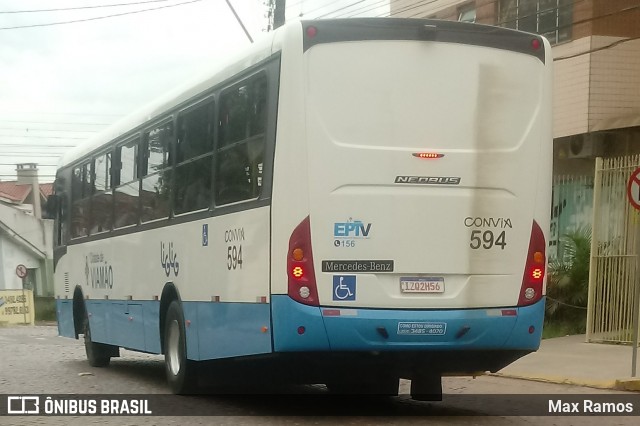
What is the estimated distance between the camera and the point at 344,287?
9.26 metres

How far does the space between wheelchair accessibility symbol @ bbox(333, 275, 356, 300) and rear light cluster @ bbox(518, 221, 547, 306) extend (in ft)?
4.93

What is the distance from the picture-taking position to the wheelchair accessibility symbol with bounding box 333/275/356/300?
364 inches

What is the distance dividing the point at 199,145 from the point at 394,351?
3353 millimetres

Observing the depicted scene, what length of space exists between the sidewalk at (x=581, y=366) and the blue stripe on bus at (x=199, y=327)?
5.04 m

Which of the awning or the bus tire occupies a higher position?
the awning

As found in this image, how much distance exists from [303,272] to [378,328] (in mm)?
767

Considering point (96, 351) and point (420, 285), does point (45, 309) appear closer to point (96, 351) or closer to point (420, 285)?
point (96, 351)

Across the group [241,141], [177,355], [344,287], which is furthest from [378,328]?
[177,355]

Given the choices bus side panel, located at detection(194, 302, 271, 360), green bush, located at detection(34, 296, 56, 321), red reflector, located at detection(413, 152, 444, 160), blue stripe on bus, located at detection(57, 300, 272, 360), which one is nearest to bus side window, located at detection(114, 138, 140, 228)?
blue stripe on bus, located at detection(57, 300, 272, 360)

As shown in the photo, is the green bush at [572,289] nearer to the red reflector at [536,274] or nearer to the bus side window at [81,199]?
the bus side window at [81,199]

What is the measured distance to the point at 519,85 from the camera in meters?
9.86

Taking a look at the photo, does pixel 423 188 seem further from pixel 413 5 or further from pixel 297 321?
pixel 413 5

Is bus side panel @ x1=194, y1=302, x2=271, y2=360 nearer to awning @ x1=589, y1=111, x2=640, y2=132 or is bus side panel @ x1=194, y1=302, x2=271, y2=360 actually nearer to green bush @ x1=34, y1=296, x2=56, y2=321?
awning @ x1=589, y1=111, x2=640, y2=132

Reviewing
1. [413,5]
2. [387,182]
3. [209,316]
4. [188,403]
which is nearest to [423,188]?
[387,182]
